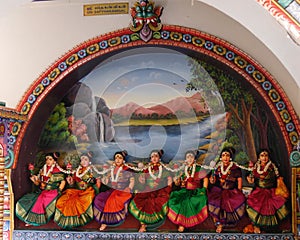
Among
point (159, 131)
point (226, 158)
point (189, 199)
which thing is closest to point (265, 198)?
point (226, 158)

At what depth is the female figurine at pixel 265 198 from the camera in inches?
277

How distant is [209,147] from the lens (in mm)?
7582

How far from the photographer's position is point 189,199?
7277 mm

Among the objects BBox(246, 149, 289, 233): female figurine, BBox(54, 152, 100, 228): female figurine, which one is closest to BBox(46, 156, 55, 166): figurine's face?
BBox(54, 152, 100, 228): female figurine

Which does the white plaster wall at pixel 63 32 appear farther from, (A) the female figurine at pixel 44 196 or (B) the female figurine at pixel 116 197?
(B) the female figurine at pixel 116 197

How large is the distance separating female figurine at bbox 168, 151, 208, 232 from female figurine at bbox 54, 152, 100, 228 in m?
1.07

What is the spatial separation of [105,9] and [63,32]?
63 cm

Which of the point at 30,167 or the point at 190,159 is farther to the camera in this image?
the point at 30,167

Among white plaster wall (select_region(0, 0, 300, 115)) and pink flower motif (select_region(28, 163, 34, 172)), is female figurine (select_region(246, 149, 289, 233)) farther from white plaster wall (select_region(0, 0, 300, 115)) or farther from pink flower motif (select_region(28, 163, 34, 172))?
pink flower motif (select_region(28, 163, 34, 172))

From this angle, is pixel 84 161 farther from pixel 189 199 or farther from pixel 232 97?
pixel 232 97

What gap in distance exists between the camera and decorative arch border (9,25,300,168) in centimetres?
710

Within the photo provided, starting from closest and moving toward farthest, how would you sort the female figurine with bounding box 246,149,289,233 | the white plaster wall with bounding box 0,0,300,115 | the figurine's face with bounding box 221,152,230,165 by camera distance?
the female figurine with bounding box 246,149,289,233 → the white plaster wall with bounding box 0,0,300,115 → the figurine's face with bounding box 221,152,230,165

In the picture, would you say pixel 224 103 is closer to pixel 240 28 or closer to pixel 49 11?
pixel 240 28

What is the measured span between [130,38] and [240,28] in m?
1.39
